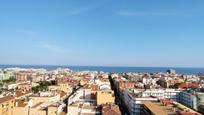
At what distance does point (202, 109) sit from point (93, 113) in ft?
57.8

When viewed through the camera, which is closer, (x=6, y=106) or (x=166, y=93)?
(x=6, y=106)

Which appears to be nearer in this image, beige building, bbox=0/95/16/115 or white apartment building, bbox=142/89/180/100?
beige building, bbox=0/95/16/115

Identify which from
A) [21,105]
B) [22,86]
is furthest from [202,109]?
[22,86]

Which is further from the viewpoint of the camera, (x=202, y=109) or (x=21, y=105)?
(x=202, y=109)

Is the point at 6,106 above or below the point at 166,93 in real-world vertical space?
above

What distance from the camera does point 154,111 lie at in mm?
33562

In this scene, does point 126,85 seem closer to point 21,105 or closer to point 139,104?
point 139,104

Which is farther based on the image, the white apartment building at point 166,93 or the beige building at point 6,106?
the white apartment building at point 166,93

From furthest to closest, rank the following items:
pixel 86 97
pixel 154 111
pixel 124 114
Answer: pixel 86 97
pixel 124 114
pixel 154 111

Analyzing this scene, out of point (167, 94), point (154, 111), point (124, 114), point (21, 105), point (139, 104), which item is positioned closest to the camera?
point (154, 111)

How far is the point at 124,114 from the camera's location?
47.1 meters

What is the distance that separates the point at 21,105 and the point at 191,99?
94.5ft

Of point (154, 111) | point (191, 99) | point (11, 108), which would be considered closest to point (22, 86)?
point (11, 108)

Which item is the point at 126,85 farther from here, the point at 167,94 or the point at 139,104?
the point at 139,104
